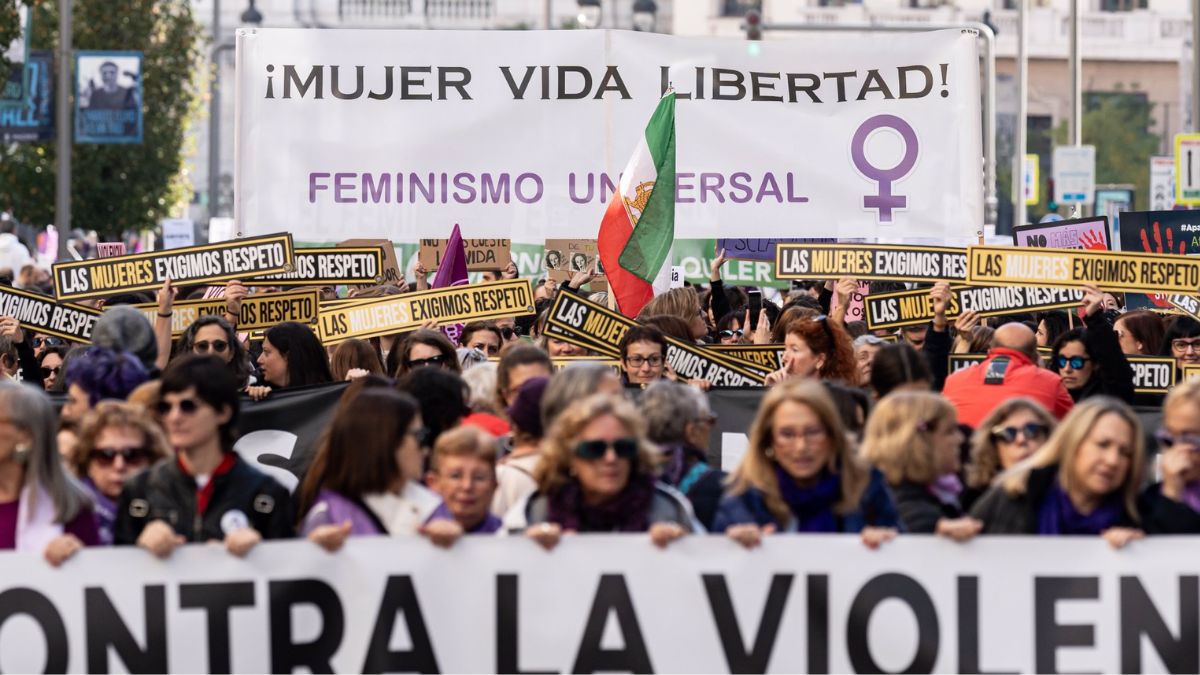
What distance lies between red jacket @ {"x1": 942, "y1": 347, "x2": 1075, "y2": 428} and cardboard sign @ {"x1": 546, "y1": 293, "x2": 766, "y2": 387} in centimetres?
127

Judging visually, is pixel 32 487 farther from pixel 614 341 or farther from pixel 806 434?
pixel 614 341

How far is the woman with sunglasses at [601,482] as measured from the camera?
21.1ft

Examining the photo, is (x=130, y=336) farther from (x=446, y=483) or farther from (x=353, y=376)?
(x=446, y=483)

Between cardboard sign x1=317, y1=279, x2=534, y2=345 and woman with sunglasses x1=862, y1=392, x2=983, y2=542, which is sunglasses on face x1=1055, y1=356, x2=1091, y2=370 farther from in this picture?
woman with sunglasses x1=862, y1=392, x2=983, y2=542

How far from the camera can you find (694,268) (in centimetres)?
2192

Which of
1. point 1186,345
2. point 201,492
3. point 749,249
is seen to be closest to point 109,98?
point 749,249

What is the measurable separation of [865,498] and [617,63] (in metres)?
→ 6.53

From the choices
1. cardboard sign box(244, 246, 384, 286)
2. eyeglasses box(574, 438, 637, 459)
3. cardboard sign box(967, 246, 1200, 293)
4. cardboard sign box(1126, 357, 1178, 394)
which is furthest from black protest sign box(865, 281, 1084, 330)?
eyeglasses box(574, 438, 637, 459)

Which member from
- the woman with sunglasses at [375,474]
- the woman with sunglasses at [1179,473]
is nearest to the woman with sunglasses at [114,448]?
the woman with sunglasses at [375,474]

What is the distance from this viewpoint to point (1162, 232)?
14375mm

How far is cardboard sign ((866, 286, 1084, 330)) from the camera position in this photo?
11859 millimetres

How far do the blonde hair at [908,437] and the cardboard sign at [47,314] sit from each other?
539cm

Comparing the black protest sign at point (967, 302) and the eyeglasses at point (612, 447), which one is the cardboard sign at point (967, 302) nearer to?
→ the black protest sign at point (967, 302)

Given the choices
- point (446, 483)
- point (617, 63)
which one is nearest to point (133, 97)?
point (617, 63)
